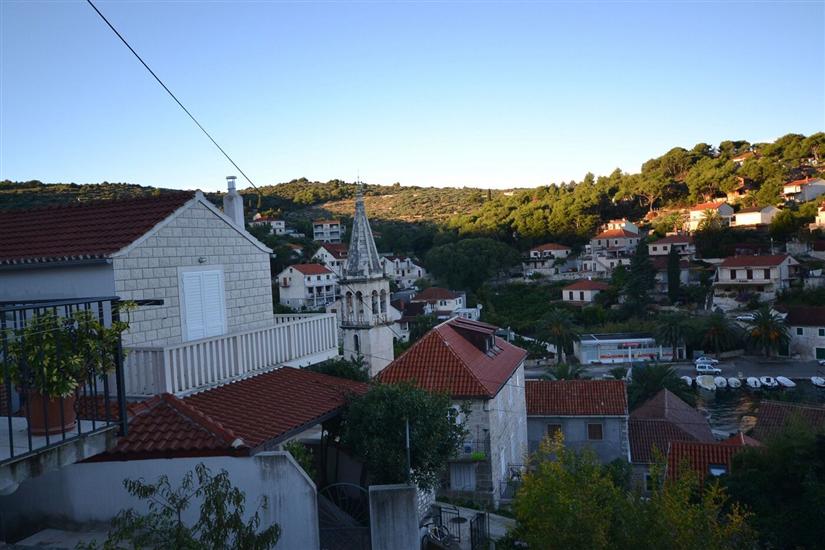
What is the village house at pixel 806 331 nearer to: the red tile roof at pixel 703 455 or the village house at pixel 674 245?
the village house at pixel 674 245

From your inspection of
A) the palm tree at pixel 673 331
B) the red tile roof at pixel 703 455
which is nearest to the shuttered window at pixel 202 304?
the red tile roof at pixel 703 455

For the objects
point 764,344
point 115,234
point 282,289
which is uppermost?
point 115,234

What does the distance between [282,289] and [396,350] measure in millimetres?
30866

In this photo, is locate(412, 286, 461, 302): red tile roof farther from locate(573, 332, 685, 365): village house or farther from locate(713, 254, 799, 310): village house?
locate(713, 254, 799, 310): village house

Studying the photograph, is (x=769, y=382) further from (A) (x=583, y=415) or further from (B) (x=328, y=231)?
(B) (x=328, y=231)

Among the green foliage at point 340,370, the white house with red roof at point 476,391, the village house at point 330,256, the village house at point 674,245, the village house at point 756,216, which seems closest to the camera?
the green foliage at point 340,370

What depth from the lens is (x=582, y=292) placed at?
7044 centimetres

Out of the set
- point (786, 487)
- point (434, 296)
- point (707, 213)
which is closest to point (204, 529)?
point (786, 487)

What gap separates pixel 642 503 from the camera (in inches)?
363

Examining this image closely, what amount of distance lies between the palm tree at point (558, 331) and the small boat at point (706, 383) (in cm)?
1143

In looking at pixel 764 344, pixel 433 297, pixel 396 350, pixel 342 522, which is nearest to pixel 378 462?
pixel 342 522

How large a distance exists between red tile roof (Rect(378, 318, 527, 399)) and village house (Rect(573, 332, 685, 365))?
34516 millimetres

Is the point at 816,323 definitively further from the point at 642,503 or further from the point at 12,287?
the point at 12,287

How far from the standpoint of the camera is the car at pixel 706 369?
162 feet
